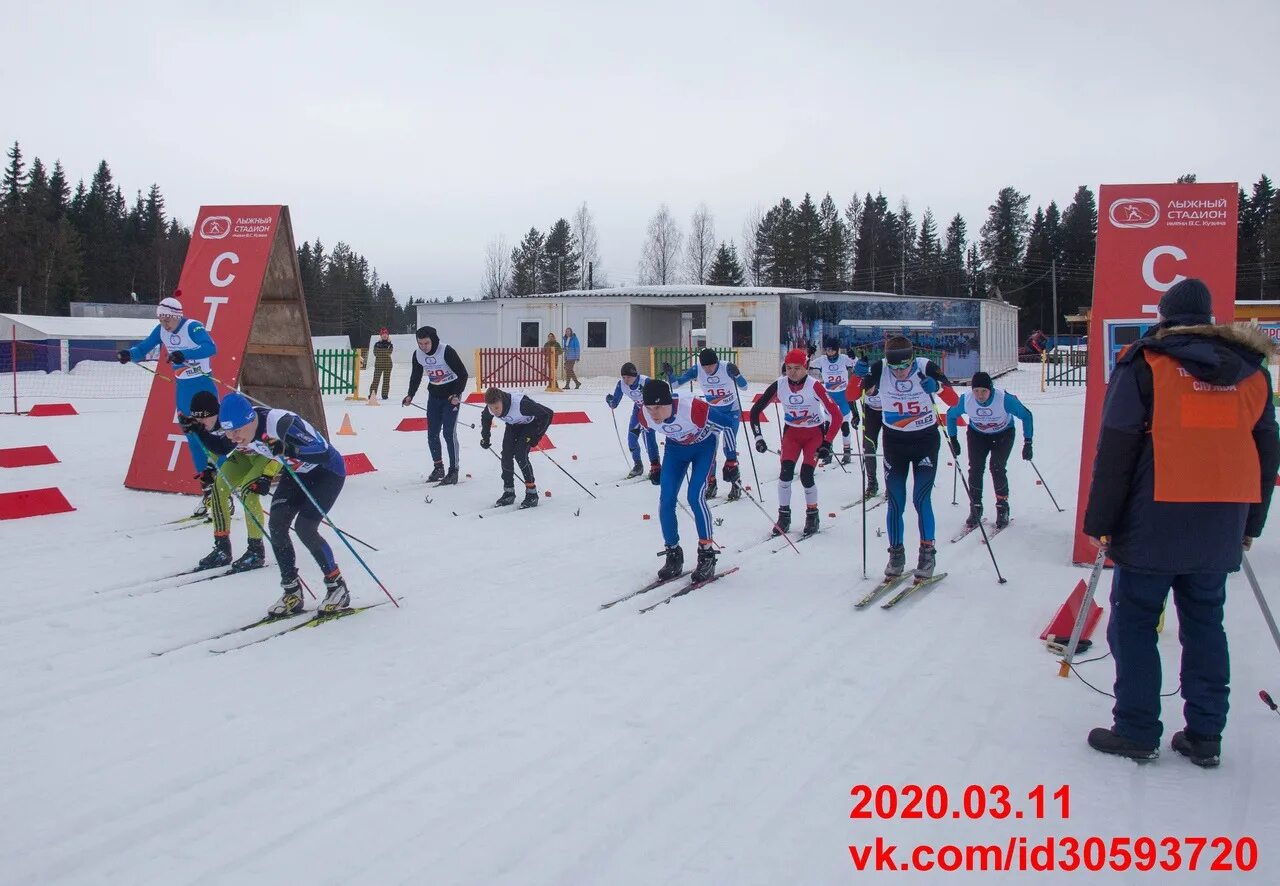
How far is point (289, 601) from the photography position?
600 cm

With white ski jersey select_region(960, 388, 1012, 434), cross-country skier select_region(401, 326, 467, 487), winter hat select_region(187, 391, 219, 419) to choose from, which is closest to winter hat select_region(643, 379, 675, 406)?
winter hat select_region(187, 391, 219, 419)

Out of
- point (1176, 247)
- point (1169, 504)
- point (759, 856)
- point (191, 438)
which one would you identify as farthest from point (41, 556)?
point (1176, 247)

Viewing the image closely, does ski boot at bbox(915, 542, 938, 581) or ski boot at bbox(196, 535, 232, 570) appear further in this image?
ski boot at bbox(196, 535, 232, 570)

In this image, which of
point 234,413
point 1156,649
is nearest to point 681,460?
point 234,413

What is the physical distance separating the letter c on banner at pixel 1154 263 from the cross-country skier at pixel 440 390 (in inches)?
287

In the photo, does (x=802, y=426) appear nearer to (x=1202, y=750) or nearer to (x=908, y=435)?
(x=908, y=435)

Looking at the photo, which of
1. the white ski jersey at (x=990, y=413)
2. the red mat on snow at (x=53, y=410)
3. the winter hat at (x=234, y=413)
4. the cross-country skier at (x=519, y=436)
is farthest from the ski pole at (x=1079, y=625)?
the red mat on snow at (x=53, y=410)

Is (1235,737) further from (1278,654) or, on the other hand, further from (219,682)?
(219,682)

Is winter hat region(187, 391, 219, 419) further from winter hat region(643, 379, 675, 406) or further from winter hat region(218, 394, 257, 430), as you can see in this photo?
winter hat region(643, 379, 675, 406)

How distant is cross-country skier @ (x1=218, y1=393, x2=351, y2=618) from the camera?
5855 millimetres

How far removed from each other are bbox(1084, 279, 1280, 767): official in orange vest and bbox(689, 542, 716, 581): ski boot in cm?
348

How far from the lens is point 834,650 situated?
5.49 m

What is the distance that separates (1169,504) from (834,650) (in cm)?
223

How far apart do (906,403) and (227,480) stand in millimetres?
4923
